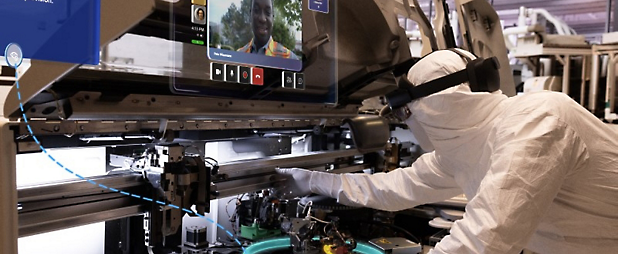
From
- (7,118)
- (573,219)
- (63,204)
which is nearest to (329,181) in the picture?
(573,219)

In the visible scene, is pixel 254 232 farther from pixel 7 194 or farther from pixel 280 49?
pixel 7 194

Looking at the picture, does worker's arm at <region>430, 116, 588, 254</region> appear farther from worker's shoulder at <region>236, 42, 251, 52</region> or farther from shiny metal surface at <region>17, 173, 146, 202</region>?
shiny metal surface at <region>17, 173, 146, 202</region>

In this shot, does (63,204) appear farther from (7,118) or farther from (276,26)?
(276,26)

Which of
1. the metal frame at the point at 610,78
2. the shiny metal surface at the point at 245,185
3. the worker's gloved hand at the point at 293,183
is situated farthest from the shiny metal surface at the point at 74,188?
the metal frame at the point at 610,78

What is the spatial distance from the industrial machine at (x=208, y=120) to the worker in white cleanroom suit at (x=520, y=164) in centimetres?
48

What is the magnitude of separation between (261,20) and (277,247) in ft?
3.08

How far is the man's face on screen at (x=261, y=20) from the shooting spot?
1.69 m

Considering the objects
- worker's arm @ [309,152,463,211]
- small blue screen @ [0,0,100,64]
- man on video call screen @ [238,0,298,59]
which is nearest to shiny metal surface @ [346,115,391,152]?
worker's arm @ [309,152,463,211]

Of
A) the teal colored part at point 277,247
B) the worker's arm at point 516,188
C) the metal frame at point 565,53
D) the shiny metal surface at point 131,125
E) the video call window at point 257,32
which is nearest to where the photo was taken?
the shiny metal surface at point 131,125

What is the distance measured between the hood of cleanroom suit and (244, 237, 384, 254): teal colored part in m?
0.47

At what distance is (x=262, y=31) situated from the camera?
5.60ft

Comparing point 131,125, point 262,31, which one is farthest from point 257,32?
point 131,125

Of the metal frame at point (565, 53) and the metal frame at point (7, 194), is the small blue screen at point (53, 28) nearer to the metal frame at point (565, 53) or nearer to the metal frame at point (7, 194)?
the metal frame at point (7, 194)

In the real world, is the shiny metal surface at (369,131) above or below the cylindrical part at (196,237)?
above
